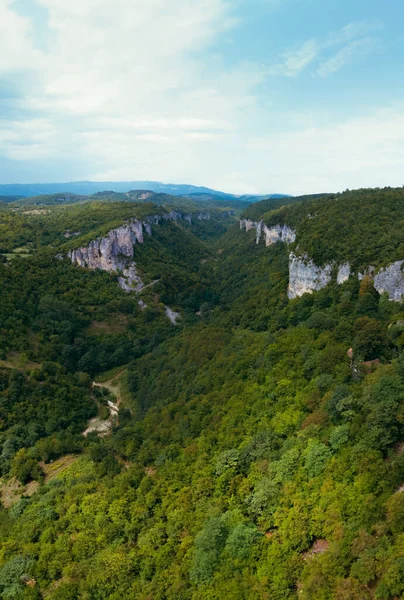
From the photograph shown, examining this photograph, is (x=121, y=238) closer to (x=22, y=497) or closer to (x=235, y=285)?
(x=235, y=285)

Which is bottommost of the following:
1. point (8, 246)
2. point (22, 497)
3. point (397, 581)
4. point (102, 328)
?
point (22, 497)

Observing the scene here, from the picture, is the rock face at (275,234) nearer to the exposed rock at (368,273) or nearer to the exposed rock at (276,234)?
the exposed rock at (276,234)

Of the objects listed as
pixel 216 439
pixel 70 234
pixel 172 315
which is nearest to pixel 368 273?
pixel 216 439

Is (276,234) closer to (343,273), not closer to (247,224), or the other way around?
(343,273)

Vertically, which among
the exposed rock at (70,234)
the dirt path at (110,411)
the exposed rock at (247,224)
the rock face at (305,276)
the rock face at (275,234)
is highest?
the exposed rock at (247,224)

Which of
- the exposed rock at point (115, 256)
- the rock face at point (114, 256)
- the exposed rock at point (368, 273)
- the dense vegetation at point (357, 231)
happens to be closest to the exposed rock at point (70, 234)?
the exposed rock at point (115, 256)

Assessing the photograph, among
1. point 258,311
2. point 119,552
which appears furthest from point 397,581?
point 258,311
